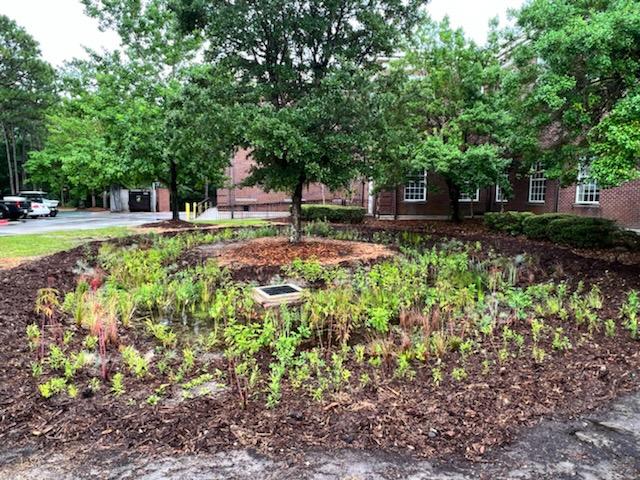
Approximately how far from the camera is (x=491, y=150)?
12.4 m

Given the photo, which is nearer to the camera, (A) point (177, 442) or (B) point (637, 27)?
(A) point (177, 442)

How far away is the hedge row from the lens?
9242 mm

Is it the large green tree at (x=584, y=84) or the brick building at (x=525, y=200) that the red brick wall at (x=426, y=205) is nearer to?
the brick building at (x=525, y=200)

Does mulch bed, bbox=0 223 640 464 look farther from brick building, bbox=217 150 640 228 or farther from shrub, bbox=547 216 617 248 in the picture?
brick building, bbox=217 150 640 228

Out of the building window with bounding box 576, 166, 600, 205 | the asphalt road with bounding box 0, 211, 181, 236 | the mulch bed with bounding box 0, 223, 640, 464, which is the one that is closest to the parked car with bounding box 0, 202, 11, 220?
the asphalt road with bounding box 0, 211, 181, 236

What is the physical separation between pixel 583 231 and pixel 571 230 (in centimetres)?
29

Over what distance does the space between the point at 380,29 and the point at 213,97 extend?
3.94 m

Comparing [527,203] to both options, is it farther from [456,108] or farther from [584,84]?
[584,84]

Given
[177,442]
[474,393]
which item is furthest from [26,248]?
[474,393]

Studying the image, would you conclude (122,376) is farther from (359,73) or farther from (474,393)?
(359,73)

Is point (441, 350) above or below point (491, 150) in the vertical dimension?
below

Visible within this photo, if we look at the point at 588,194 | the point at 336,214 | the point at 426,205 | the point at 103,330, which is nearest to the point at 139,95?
the point at 336,214

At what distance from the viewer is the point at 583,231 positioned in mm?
9648

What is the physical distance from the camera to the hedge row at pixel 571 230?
30.3 ft
